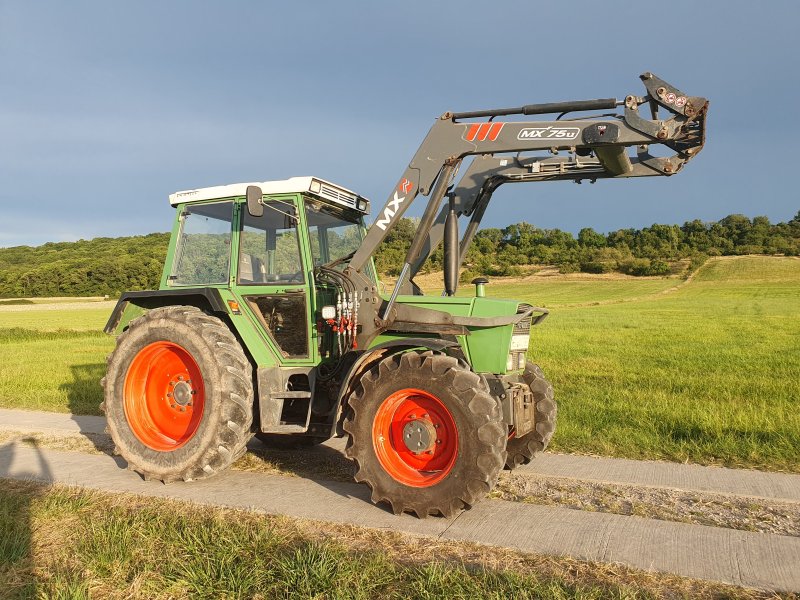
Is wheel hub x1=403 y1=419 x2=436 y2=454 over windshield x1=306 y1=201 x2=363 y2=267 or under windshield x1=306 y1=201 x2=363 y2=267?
under

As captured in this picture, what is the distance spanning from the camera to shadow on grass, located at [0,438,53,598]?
3.41m

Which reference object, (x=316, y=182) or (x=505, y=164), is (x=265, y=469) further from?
(x=505, y=164)

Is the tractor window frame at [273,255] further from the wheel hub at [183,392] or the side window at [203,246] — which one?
the wheel hub at [183,392]

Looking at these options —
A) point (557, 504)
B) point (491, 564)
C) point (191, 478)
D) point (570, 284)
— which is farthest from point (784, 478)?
point (570, 284)

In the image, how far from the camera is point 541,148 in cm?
480

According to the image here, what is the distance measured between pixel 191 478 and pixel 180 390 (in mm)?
857

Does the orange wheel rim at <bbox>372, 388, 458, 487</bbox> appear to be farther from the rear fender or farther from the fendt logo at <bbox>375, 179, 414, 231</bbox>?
the rear fender

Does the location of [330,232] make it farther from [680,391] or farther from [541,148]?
[680,391]

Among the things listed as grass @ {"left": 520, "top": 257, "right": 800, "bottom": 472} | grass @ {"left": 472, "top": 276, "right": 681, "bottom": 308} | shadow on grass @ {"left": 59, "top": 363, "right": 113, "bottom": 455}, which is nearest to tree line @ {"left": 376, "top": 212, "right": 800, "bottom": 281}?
grass @ {"left": 472, "top": 276, "right": 681, "bottom": 308}

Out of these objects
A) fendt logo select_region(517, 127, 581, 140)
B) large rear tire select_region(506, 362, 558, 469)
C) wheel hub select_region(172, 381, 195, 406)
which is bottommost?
Result: large rear tire select_region(506, 362, 558, 469)

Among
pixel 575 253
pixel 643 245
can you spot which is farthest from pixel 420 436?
pixel 643 245

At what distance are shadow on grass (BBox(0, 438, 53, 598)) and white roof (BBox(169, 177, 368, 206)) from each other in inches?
113

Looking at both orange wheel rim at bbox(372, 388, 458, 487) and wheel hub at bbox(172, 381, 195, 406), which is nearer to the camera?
orange wheel rim at bbox(372, 388, 458, 487)

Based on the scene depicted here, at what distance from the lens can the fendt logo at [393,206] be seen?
5.15 meters
